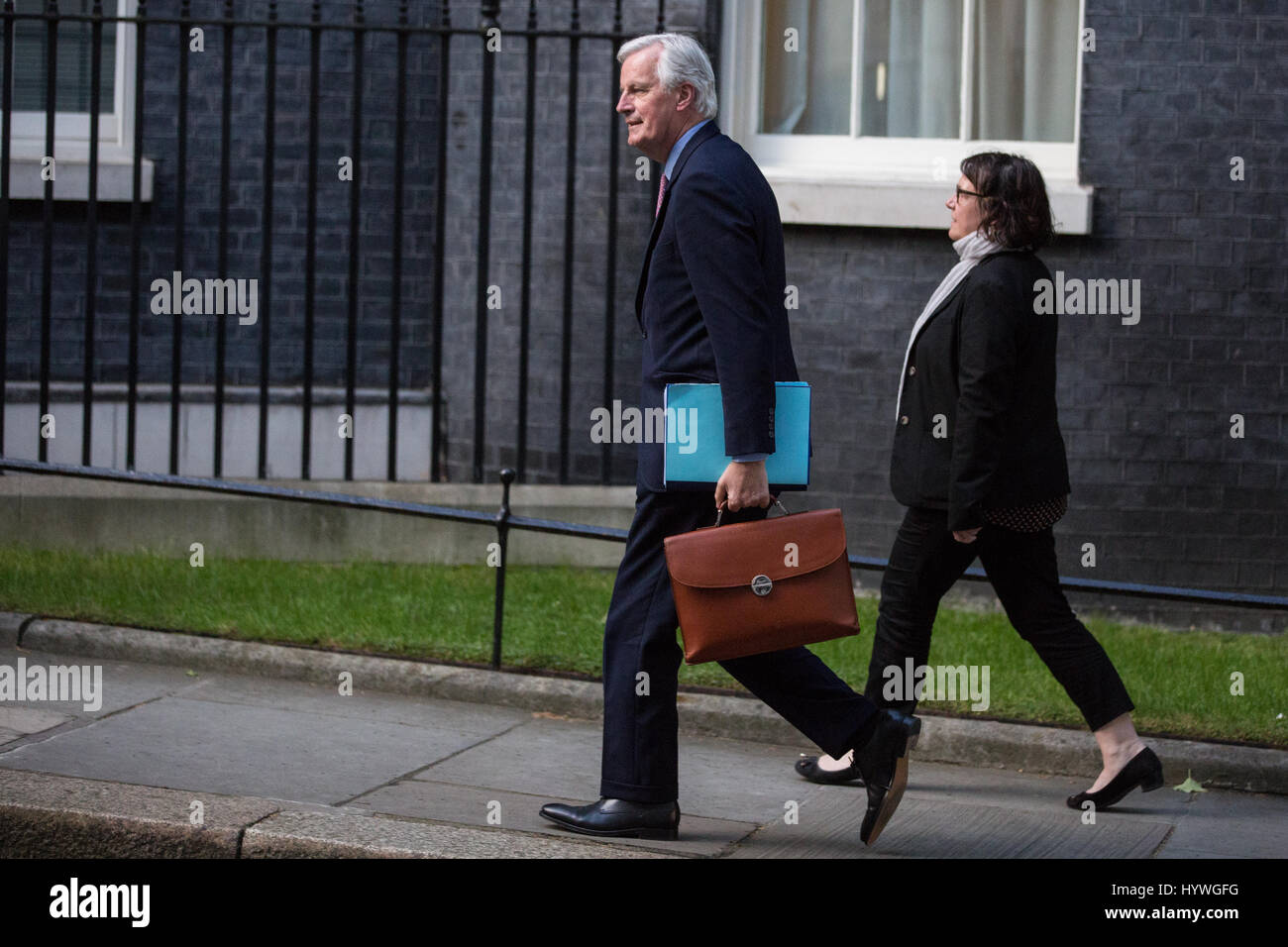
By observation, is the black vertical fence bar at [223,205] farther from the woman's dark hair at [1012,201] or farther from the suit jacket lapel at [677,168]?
the woman's dark hair at [1012,201]

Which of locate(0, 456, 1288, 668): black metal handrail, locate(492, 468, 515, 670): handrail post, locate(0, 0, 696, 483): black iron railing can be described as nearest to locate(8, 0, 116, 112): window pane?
locate(0, 0, 696, 483): black iron railing

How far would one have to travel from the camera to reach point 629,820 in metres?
4.56

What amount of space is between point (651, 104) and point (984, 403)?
1342mm

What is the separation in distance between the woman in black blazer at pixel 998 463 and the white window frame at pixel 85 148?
17.3 ft

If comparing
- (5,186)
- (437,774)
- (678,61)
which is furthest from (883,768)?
(5,186)

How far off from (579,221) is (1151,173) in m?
2.75

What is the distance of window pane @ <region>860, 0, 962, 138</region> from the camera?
27.2 feet

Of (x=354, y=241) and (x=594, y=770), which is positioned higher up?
(x=354, y=241)

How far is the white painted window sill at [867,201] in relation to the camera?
7.93m

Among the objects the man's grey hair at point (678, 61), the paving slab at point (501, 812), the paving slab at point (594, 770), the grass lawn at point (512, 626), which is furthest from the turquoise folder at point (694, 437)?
the grass lawn at point (512, 626)

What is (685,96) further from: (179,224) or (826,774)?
(179,224)

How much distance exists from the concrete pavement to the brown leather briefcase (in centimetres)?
62

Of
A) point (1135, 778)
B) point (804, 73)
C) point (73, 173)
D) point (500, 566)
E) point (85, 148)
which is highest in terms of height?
point (804, 73)
